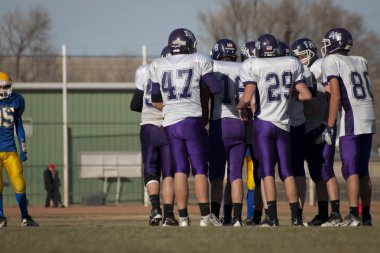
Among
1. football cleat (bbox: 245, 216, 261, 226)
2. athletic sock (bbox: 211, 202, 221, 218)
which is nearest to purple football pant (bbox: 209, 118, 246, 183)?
athletic sock (bbox: 211, 202, 221, 218)

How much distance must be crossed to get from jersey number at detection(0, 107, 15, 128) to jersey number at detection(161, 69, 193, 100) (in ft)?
8.79

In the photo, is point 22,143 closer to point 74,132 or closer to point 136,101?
point 136,101

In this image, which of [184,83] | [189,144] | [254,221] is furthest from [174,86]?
[254,221]

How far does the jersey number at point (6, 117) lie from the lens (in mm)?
13672

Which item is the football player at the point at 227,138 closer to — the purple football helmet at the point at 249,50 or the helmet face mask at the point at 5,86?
the purple football helmet at the point at 249,50

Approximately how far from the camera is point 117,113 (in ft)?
122

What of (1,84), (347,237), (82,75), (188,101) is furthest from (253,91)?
(82,75)

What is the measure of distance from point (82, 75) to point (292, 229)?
56.6 m

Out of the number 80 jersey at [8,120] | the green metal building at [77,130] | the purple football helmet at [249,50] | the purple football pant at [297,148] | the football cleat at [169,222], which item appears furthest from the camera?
the green metal building at [77,130]

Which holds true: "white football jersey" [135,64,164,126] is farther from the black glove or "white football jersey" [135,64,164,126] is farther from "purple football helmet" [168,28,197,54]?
the black glove

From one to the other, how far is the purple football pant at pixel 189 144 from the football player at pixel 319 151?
5.29 ft

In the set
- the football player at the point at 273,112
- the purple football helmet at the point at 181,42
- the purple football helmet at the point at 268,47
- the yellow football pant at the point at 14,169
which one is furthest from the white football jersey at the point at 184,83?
the yellow football pant at the point at 14,169

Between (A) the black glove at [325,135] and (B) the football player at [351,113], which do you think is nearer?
(B) the football player at [351,113]

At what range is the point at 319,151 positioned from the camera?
1291cm
